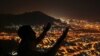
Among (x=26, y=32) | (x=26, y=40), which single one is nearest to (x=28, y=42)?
(x=26, y=40)

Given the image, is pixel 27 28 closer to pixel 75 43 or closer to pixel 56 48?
pixel 56 48

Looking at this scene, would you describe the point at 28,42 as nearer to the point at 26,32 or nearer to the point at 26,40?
the point at 26,40

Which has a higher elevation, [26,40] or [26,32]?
[26,32]

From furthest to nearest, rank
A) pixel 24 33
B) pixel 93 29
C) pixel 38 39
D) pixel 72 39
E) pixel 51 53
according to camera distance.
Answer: pixel 93 29
pixel 72 39
pixel 38 39
pixel 24 33
pixel 51 53

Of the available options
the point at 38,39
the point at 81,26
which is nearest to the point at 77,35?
the point at 81,26

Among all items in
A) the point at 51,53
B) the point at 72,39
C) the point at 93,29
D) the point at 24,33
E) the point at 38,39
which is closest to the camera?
the point at 51,53

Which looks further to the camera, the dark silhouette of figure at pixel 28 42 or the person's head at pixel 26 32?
the person's head at pixel 26 32

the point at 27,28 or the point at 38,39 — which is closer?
the point at 27,28

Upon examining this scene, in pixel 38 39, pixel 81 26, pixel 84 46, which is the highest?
pixel 38 39

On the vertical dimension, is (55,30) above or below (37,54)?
below

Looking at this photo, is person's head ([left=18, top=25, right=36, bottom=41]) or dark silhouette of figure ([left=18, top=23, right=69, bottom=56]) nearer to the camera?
dark silhouette of figure ([left=18, top=23, right=69, bottom=56])
